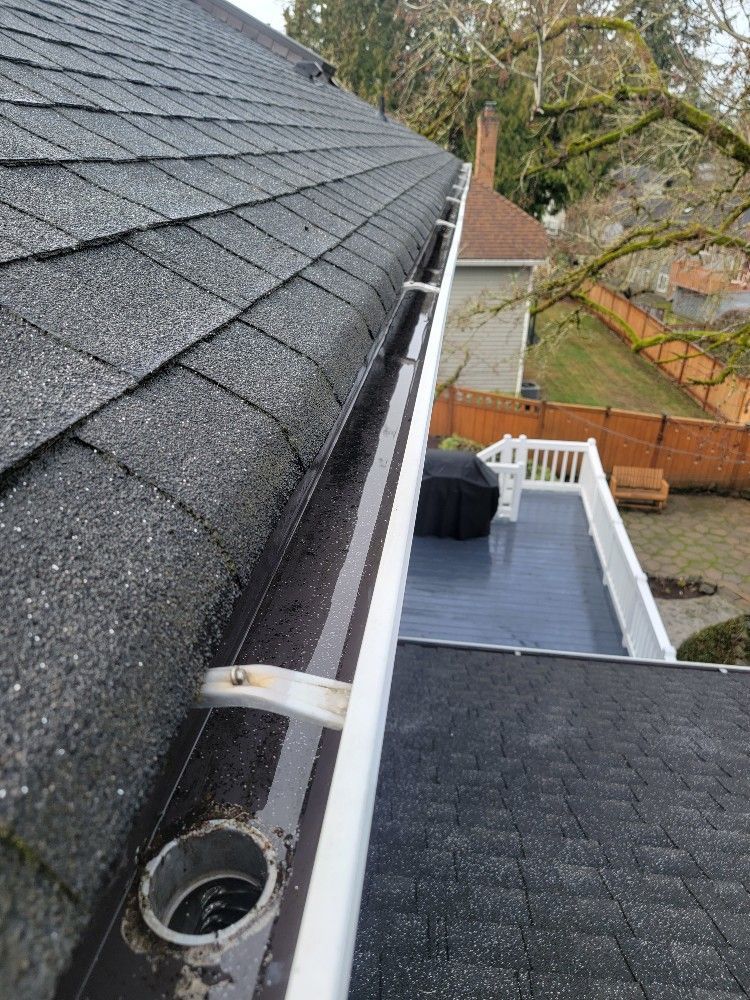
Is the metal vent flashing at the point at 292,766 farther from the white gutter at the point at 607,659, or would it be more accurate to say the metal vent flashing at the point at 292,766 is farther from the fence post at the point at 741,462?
the fence post at the point at 741,462

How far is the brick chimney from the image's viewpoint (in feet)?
59.3

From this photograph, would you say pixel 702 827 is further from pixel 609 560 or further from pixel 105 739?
pixel 609 560

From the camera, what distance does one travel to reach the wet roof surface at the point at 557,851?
1876 millimetres

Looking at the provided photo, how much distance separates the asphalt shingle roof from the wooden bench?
12562 mm

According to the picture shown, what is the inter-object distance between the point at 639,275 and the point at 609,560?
918 centimetres

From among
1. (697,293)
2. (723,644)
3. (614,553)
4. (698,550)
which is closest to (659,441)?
(698,550)

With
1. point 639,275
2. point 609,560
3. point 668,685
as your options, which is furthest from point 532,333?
point 668,685

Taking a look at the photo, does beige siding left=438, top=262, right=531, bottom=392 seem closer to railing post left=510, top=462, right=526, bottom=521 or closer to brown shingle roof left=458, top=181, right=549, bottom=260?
brown shingle roof left=458, top=181, right=549, bottom=260

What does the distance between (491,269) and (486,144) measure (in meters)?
5.00

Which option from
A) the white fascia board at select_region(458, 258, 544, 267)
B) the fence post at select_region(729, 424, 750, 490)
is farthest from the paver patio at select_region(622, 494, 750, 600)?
the white fascia board at select_region(458, 258, 544, 267)

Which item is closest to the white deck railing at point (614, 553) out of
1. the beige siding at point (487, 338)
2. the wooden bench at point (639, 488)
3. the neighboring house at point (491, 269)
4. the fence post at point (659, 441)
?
the wooden bench at point (639, 488)

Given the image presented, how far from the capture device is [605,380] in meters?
22.0

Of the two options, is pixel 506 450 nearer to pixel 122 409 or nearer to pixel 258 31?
pixel 258 31

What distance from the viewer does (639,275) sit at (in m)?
14.5
